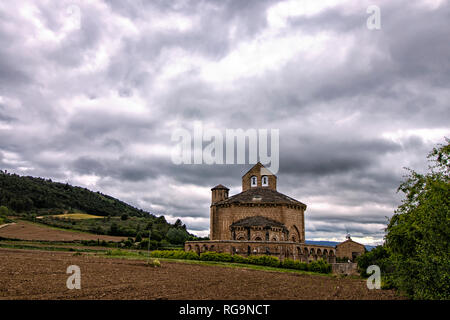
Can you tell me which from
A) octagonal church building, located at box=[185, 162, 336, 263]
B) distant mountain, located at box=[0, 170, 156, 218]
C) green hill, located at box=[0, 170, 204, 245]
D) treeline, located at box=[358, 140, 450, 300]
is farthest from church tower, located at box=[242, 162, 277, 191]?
distant mountain, located at box=[0, 170, 156, 218]

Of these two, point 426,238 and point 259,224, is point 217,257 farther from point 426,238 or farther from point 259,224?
point 426,238

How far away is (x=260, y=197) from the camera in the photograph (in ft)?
161

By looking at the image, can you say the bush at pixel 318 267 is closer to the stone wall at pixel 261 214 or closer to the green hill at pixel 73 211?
the stone wall at pixel 261 214

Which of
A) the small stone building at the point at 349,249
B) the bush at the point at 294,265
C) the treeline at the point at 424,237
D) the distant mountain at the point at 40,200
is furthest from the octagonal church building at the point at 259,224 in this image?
the distant mountain at the point at 40,200

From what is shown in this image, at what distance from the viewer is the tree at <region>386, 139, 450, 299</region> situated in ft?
43.8

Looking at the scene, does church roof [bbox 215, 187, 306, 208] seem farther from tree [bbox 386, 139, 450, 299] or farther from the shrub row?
tree [bbox 386, 139, 450, 299]

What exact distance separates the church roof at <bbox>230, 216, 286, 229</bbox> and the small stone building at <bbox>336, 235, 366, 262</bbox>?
11.6 m

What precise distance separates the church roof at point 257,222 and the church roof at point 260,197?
2772 mm

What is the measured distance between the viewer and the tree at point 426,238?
13344mm

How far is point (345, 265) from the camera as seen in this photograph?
124 feet

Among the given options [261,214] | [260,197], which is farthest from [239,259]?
[260,197]

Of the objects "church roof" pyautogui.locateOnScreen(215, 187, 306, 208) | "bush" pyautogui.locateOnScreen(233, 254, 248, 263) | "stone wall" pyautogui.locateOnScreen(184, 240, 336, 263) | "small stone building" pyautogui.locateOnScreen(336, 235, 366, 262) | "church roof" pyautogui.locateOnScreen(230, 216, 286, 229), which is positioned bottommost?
"small stone building" pyautogui.locateOnScreen(336, 235, 366, 262)
